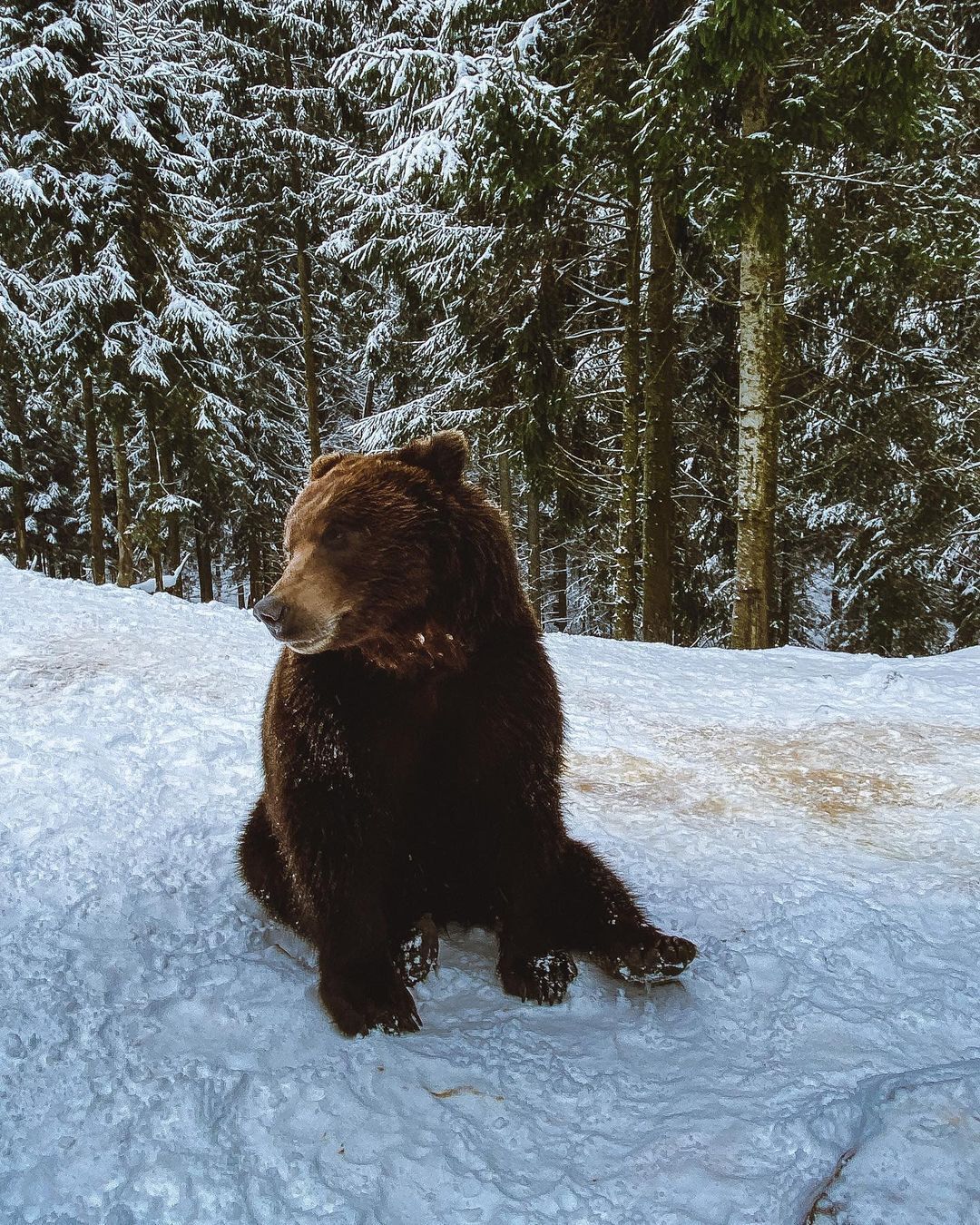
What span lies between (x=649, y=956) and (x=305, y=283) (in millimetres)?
16557

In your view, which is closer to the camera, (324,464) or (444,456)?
(444,456)

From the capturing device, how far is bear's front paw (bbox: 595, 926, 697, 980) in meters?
2.25

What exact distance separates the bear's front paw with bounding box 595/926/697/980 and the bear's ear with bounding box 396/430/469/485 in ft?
4.64

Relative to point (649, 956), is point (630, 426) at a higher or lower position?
higher

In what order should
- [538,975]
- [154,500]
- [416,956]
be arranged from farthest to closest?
1. [154,500]
2. [416,956]
3. [538,975]

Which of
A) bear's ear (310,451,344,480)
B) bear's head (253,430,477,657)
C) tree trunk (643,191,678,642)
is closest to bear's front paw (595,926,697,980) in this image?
bear's head (253,430,477,657)

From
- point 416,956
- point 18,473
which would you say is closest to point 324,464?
point 416,956

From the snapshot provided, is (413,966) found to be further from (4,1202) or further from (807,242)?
(807,242)

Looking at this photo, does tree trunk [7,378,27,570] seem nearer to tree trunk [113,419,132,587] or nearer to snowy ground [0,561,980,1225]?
tree trunk [113,419,132,587]

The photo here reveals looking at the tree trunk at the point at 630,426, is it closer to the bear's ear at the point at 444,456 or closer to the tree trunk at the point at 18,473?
the bear's ear at the point at 444,456

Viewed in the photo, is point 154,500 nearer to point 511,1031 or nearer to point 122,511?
point 122,511

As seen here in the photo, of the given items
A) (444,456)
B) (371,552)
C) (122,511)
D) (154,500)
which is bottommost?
(371,552)

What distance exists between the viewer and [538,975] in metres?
2.22

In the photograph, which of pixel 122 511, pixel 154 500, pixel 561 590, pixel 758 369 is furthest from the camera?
pixel 561 590
